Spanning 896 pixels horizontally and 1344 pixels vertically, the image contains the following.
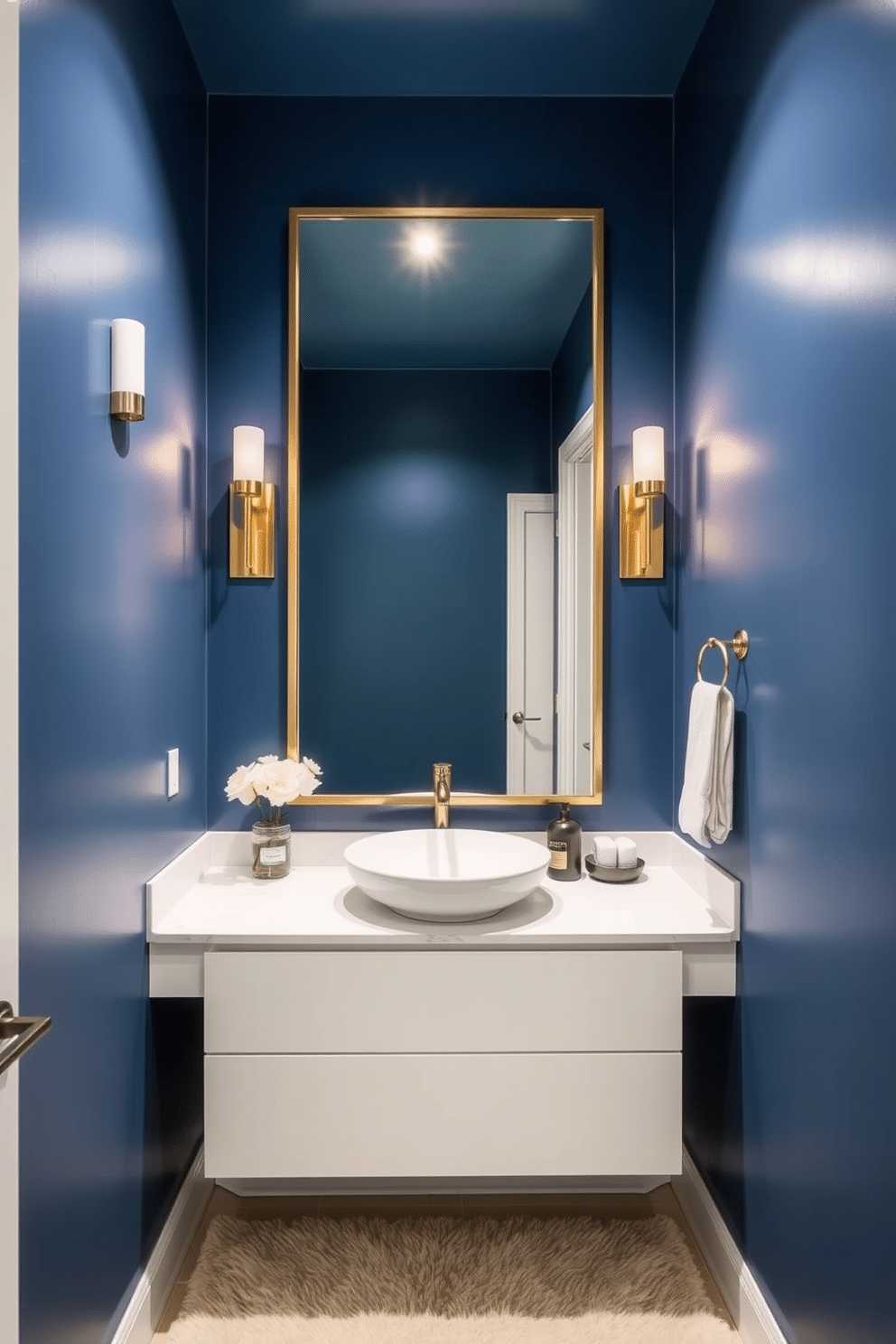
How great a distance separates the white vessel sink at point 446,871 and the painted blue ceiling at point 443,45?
1773 millimetres

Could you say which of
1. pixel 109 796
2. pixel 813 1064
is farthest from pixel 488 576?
pixel 813 1064

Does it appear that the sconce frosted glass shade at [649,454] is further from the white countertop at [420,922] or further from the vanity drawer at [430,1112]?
the vanity drawer at [430,1112]

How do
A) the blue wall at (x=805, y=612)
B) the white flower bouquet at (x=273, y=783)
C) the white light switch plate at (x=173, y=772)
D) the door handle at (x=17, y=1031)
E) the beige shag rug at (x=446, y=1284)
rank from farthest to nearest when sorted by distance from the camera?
the white flower bouquet at (x=273, y=783), the white light switch plate at (x=173, y=772), the beige shag rug at (x=446, y=1284), the blue wall at (x=805, y=612), the door handle at (x=17, y=1031)

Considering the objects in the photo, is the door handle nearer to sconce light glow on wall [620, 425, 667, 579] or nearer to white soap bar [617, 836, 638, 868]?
white soap bar [617, 836, 638, 868]

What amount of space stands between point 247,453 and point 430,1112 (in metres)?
1.47

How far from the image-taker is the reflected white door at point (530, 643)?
2.01 metres

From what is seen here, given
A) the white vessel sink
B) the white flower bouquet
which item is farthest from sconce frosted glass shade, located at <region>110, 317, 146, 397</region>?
the white vessel sink

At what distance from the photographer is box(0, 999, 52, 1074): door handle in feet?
3.05

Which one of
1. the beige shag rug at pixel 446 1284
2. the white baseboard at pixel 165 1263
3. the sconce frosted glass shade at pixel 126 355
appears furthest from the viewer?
the beige shag rug at pixel 446 1284

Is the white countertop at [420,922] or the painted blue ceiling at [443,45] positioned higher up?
the painted blue ceiling at [443,45]

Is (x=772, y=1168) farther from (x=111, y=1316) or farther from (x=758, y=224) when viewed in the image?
(x=758, y=224)

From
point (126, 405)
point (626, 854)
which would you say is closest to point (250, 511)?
point (126, 405)

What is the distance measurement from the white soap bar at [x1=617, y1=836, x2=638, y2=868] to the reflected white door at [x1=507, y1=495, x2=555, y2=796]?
24cm

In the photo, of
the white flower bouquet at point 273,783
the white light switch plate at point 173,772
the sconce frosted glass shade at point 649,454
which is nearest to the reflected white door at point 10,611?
the white light switch plate at point 173,772
